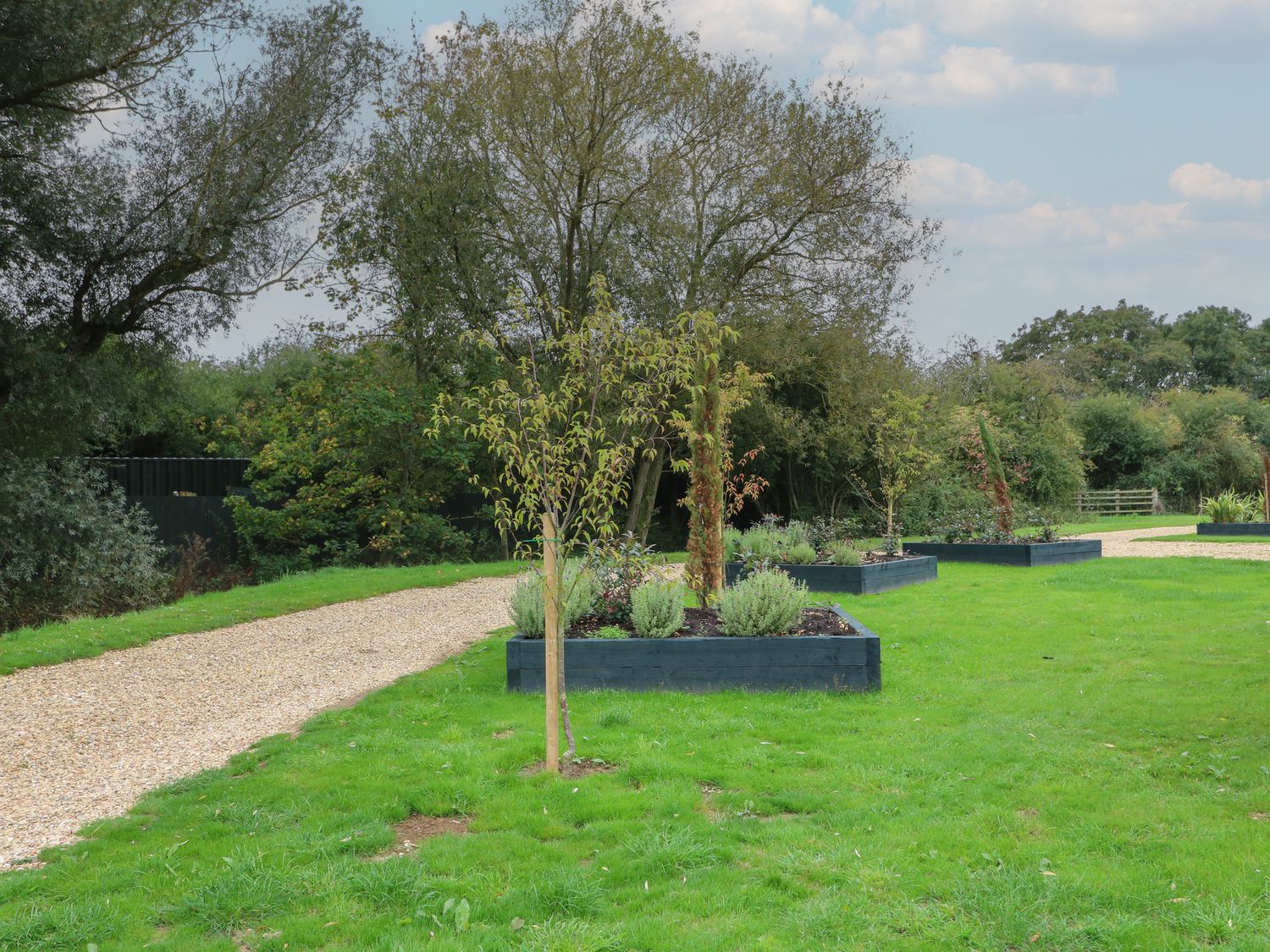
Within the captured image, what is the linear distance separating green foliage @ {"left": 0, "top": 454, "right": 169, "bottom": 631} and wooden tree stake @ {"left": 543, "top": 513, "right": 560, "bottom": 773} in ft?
33.8

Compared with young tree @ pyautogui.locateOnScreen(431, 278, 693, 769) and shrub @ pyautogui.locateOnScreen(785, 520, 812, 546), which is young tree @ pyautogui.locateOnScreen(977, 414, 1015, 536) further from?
young tree @ pyautogui.locateOnScreen(431, 278, 693, 769)

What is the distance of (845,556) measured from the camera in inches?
468

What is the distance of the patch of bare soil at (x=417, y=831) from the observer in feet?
12.7

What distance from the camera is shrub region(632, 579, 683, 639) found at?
6801mm

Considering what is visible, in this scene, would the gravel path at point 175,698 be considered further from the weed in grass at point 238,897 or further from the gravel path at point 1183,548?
the gravel path at point 1183,548

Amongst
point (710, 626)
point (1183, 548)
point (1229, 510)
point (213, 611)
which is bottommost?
point (213, 611)

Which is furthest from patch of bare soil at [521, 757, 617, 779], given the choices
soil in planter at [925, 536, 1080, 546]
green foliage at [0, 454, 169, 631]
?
soil in planter at [925, 536, 1080, 546]

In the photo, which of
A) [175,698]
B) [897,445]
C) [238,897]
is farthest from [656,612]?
[897,445]

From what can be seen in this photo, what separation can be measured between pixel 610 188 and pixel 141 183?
7.96 m

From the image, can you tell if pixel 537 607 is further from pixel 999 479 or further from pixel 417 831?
pixel 999 479

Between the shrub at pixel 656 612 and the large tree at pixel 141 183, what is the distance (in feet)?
30.3

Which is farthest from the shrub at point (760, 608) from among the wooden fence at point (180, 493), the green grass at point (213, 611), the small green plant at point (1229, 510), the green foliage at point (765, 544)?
the small green plant at point (1229, 510)

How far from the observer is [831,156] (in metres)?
17.4

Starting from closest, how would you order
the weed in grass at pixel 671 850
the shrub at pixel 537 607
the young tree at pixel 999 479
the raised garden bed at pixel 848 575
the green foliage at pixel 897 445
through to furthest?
1. the weed in grass at pixel 671 850
2. the shrub at pixel 537 607
3. the raised garden bed at pixel 848 575
4. the young tree at pixel 999 479
5. the green foliage at pixel 897 445
